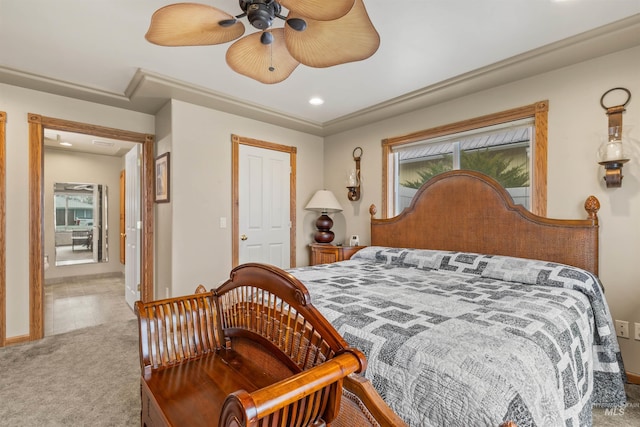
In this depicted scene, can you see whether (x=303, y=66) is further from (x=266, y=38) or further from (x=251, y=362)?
(x=251, y=362)

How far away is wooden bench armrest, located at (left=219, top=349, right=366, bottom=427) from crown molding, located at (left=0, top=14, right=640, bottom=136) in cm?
273

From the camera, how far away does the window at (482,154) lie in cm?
265

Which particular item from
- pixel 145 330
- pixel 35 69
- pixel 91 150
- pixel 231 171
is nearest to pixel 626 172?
pixel 145 330

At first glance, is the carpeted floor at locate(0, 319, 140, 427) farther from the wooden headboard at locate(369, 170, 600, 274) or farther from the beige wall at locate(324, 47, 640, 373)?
the beige wall at locate(324, 47, 640, 373)

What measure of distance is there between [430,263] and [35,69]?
3.85 meters

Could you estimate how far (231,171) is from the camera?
3.64 meters

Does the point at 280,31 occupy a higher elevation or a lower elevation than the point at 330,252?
higher

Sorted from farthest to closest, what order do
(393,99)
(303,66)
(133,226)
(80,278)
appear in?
(80,278) < (133,226) < (393,99) < (303,66)

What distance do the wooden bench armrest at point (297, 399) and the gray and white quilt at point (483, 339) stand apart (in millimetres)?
231

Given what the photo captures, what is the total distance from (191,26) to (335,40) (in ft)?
2.45

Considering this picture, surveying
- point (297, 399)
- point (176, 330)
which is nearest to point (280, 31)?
point (176, 330)

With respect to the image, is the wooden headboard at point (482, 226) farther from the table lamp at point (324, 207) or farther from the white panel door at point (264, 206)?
the white panel door at point (264, 206)

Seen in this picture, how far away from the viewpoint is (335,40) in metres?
1.66

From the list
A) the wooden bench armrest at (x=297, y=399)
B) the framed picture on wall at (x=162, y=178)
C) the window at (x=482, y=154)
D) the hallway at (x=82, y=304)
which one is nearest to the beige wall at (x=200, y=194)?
the framed picture on wall at (x=162, y=178)
